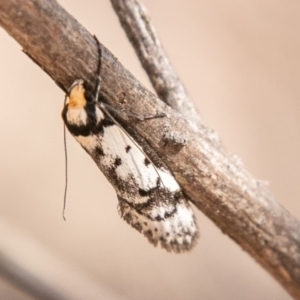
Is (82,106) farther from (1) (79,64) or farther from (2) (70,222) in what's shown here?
(2) (70,222)

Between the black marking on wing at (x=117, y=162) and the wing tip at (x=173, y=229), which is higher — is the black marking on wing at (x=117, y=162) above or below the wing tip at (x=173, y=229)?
above

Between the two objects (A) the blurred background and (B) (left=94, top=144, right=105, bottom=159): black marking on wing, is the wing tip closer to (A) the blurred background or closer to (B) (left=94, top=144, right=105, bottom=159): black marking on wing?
(B) (left=94, top=144, right=105, bottom=159): black marking on wing

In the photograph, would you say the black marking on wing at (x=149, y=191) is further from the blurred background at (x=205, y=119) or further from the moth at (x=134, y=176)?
the blurred background at (x=205, y=119)

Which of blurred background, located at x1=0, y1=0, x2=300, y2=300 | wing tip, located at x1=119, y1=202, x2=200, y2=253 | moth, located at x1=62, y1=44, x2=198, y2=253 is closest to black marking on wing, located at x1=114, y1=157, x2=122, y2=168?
moth, located at x1=62, y1=44, x2=198, y2=253

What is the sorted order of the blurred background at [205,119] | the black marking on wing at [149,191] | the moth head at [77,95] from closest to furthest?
the moth head at [77,95], the black marking on wing at [149,191], the blurred background at [205,119]

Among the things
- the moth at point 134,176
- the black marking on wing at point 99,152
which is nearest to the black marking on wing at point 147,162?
the moth at point 134,176

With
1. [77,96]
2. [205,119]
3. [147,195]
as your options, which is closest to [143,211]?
[147,195]

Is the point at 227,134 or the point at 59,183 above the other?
the point at 227,134

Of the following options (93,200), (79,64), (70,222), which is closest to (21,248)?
(70,222)
